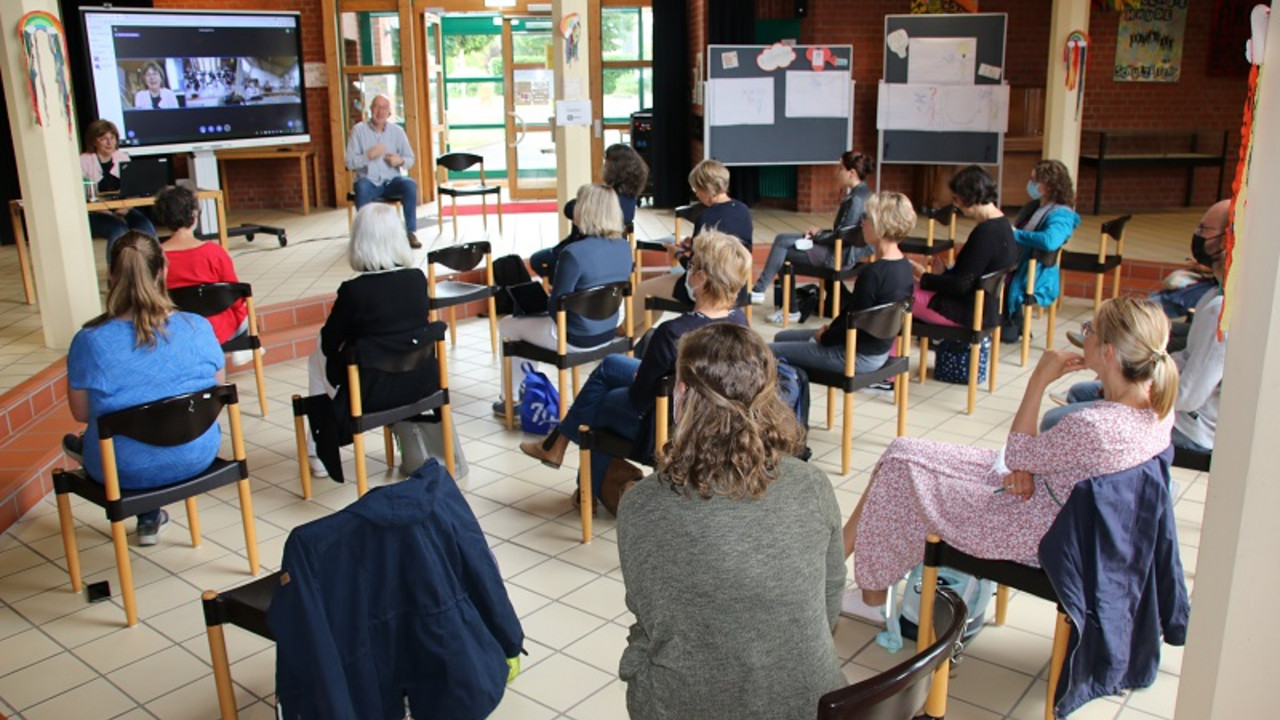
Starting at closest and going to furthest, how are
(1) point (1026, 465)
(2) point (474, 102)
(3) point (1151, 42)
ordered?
(1) point (1026, 465) < (3) point (1151, 42) < (2) point (474, 102)

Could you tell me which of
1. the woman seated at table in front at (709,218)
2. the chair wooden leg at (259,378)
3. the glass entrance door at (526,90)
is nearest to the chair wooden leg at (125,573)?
the chair wooden leg at (259,378)

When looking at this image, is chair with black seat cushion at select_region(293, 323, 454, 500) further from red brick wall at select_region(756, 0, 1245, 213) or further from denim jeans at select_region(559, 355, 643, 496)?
red brick wall at select_region(756, 0, 1245, 213)

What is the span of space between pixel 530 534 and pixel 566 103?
13.9ft

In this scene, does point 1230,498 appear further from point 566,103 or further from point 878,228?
point 566,103

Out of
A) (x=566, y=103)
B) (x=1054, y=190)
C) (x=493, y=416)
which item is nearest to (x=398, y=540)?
(x=493, y=416)

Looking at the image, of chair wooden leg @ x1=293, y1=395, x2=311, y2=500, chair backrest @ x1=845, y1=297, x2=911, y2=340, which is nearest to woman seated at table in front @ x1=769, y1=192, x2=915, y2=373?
chair backrest @ x1=845, y1=297, x2=911, y2=340

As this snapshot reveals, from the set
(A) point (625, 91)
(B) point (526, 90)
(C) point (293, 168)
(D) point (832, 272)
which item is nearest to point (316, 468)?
(D) point (832, 272)

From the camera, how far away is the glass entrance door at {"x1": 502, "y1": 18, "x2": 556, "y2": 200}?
1147 centimetres

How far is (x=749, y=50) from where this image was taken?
9.81 m

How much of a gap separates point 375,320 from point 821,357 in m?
1.82

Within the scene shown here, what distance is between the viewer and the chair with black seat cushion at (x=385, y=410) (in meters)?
3.93

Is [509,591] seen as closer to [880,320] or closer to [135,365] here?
[135,365]

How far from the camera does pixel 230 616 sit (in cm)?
256

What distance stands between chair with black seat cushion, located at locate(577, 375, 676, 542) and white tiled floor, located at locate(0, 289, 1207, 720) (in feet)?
0.41
